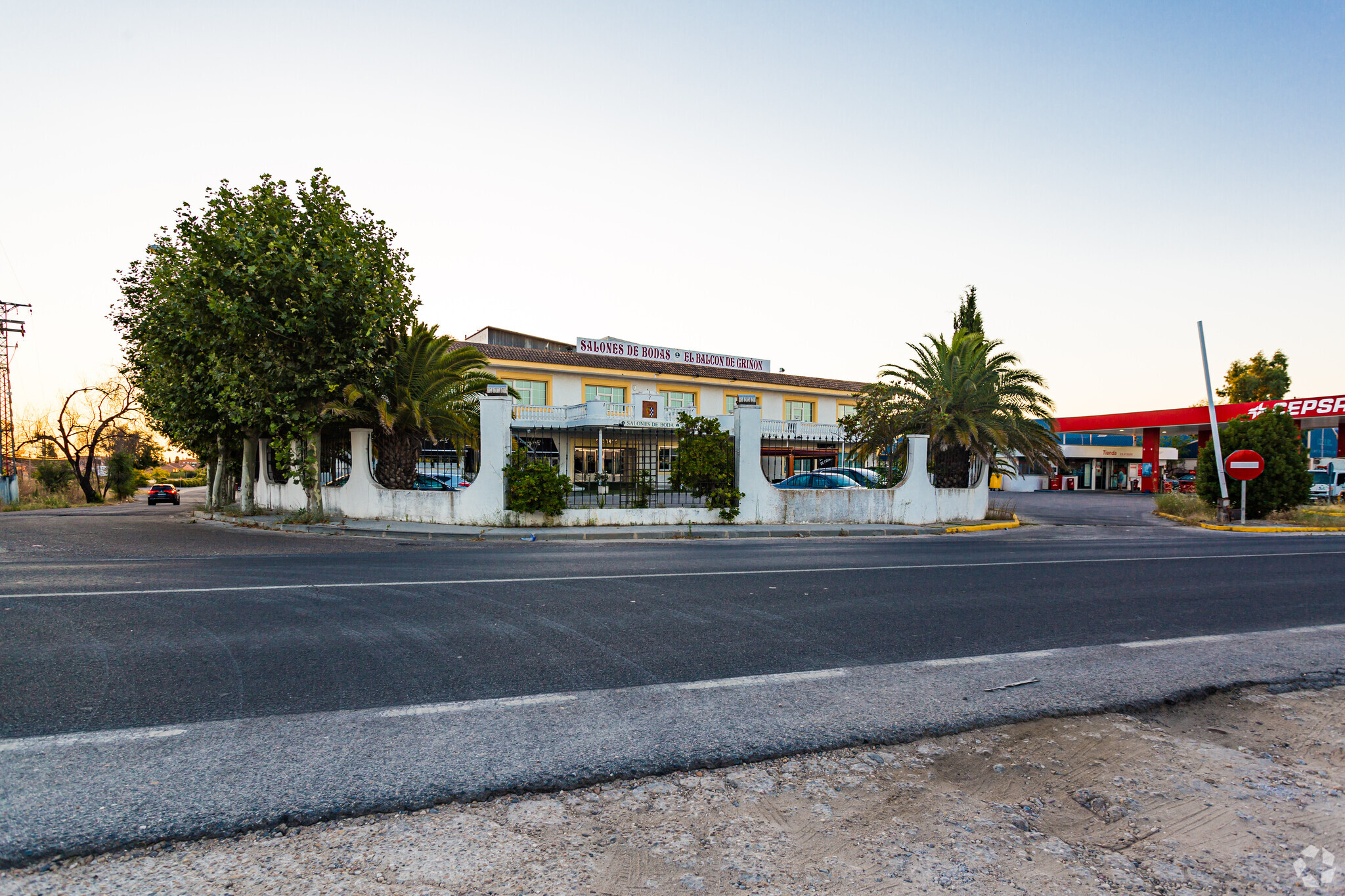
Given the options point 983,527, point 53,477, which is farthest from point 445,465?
point 53,477

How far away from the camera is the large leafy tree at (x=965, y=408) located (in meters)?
19.9

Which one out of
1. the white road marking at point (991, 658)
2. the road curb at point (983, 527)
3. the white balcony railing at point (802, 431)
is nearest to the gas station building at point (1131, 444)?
the white balcony railing at point (802, 431)

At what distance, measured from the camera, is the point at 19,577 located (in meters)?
8.88

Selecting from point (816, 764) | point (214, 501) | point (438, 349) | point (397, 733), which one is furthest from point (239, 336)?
point (816, 764)

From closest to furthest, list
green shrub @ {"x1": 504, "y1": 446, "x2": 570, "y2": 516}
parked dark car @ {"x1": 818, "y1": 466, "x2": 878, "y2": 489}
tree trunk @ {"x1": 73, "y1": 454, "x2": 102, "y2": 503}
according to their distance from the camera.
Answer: green shrub @ {"x1": 504, "y1": 446, "x2": 570, "y2": 516} → parked dark car @ {"x1": 818, "y1": 466, "x2": 878, "y2": 489} → tree trunk @ {"x1": 73, "y1": 454, "x2": 102, "y2": 503}

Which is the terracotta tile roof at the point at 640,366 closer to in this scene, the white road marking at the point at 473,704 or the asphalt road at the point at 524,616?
the asphalt road at the point at 524,616

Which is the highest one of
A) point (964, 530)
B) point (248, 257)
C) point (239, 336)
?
point (248, 257)

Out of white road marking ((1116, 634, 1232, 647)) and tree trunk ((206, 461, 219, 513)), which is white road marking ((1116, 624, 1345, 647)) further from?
tree trunk ((206, 461, 219, 513))

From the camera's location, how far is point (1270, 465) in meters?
22.9

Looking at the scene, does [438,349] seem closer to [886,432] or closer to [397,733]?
[886,432]

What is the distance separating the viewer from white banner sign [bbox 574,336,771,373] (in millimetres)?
38938

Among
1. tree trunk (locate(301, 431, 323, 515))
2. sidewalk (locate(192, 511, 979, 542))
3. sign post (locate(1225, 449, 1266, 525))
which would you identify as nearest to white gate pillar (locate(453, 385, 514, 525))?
sidewalk (locate(192, 511, 979, 542))

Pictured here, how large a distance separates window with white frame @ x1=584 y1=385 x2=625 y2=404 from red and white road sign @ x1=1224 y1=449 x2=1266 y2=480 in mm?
25969

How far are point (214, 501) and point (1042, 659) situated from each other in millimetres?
31139
